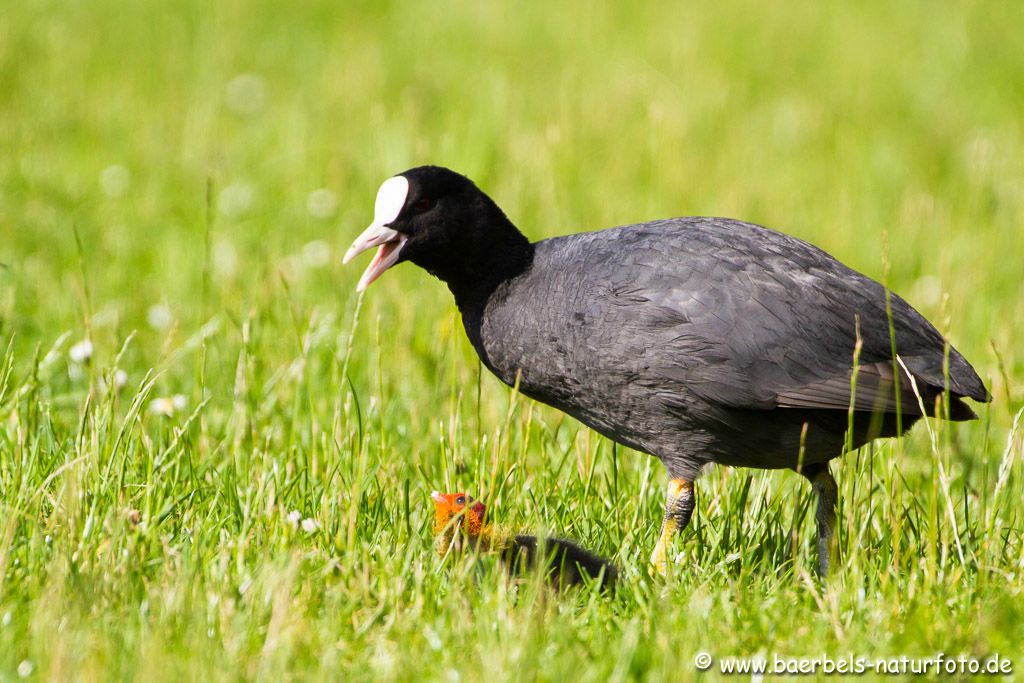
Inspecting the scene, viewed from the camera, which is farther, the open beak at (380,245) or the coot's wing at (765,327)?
the open beak at (380,245)

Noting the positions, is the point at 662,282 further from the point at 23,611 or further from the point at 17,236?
the point at 17,236

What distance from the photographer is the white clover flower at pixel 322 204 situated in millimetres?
6844

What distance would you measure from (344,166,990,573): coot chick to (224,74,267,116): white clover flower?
15.9 feet

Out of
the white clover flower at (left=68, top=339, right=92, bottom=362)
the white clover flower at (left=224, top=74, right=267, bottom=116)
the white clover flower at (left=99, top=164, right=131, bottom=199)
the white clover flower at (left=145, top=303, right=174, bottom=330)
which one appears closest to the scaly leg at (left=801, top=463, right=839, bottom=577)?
the white clover flower at (left=68, top=339, right=92, bottom=362)

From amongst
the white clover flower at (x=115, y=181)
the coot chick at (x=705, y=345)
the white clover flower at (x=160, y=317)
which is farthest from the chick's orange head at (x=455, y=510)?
the white clover flower at (x=115, y=181)

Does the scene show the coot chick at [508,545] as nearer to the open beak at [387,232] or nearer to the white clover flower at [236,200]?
the open beak at [387,232]

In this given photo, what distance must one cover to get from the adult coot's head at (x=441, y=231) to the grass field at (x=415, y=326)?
1.03ft

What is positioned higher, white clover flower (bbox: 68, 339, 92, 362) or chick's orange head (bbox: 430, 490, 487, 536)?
white clover flower (bbox: 68, 339, 92, 362)

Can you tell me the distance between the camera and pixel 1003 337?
554cm

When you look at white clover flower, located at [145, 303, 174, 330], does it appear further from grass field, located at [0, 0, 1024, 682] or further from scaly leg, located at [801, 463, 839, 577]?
scaly leg, located at [801, 463, 839, 577]

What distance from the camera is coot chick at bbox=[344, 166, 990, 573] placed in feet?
11.6

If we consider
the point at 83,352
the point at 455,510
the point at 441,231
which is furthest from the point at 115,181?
the point at 455,510

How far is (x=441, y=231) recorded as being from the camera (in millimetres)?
3975

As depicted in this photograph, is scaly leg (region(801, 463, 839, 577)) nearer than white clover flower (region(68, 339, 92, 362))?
Yes
